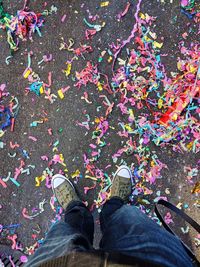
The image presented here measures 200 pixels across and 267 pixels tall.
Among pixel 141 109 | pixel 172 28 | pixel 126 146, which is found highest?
pixel 172 28

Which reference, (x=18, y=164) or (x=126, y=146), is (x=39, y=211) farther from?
(x=126, y=146)

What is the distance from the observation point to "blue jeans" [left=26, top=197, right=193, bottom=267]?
138cm

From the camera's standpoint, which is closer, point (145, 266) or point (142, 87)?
point (145, 266)

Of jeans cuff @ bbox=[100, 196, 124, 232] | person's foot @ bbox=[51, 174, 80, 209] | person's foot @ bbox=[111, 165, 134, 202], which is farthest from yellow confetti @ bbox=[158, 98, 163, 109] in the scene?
person's foot @ bbox=[51, 174, 80, 209]

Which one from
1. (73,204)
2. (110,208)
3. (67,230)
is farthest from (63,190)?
(67,230)

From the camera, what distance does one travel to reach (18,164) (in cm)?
229

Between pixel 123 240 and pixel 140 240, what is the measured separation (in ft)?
0.27

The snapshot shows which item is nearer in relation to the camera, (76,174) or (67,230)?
(67,230)

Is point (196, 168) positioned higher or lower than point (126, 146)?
lower

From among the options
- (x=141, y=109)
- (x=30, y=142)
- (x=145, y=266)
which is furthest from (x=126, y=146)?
(x=145, y=266)

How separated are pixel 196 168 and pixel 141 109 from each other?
1.50 feet

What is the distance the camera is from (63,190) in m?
2.19

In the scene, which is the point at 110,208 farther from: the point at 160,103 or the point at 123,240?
the point at 160,103

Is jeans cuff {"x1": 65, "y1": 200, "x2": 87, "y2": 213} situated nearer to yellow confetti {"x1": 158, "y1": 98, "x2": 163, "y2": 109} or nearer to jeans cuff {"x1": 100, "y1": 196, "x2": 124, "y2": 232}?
jeans cuff {"x1": 100, "y1": 196, "x2": 124, "y2": 232}
